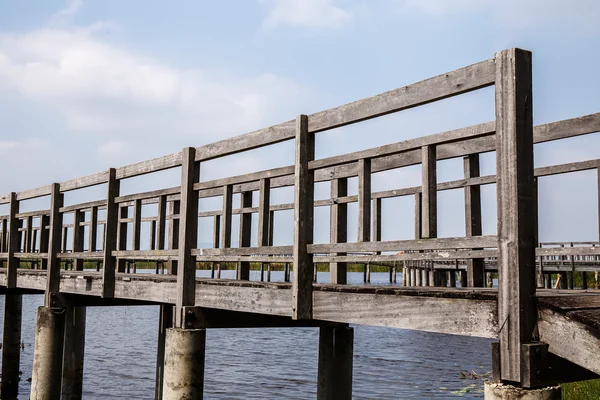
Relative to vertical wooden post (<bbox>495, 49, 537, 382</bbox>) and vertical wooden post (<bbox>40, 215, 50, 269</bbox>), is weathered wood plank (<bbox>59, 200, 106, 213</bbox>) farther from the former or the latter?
vertical wooden post (<bbox>495, 49, 537, 382</bbox>)

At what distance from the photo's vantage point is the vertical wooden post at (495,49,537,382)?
428 cm

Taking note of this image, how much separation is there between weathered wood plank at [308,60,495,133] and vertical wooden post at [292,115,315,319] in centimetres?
19

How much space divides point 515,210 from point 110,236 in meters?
6.89

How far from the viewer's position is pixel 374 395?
17469 millimetres

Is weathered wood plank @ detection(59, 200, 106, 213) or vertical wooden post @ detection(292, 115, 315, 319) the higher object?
weathered wood plank @ detection(59, 200, 106, 213)

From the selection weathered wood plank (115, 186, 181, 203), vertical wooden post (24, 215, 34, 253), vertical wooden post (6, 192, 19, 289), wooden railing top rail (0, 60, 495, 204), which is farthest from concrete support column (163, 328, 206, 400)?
vertical wooden post (6, 192, 19, 289)

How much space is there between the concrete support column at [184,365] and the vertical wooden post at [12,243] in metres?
7.30

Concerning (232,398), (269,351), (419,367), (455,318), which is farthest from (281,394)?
(455,318)

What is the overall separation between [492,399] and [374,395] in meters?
13.6

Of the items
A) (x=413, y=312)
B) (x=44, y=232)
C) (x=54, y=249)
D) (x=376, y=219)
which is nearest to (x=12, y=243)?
(x=44, y=232)

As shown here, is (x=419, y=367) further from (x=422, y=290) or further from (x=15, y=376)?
(x=422, y=290)

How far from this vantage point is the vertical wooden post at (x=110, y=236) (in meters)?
9.94

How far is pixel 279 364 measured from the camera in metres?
23.1

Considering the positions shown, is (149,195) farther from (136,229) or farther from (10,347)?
(10,347)
